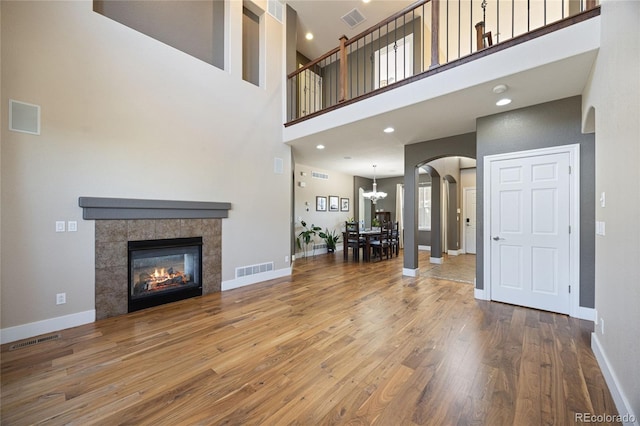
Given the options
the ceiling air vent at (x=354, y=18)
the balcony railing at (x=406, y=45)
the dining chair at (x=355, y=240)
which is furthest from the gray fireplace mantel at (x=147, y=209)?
the ceiling air vent at (x=354, y=18)

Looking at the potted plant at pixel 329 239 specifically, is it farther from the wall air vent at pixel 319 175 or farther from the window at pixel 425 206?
the window at pixel 425 206

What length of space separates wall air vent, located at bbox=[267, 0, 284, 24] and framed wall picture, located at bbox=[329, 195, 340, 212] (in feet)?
16.5

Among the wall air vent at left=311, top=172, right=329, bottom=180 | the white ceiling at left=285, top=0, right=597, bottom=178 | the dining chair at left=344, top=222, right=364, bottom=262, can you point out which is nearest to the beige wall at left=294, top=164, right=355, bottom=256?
the wall air vent at left=311, top=172, right=329, bottom=180

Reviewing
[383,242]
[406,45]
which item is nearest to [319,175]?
[383,242]

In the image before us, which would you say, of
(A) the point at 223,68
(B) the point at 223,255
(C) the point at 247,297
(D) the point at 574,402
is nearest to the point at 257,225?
(B) the point at 223,255

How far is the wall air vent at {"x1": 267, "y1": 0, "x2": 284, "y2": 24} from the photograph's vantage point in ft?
16.0

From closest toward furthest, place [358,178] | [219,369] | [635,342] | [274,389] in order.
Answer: [635,342] → [274,389] → [219,369] → [358,178]

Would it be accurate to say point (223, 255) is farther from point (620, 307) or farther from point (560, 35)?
point (560, 35)

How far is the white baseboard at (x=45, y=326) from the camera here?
8.25 feet

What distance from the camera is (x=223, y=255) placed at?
168 inches

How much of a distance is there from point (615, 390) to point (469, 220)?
728 cm

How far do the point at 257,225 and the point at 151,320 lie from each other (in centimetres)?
217

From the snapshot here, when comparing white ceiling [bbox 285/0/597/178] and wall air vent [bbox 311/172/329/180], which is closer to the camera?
white ceiling [bbox 285/0/597/178]

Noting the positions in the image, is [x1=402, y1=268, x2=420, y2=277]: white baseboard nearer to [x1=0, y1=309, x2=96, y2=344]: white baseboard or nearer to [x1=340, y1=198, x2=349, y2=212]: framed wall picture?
[x1=340, y1=198, x2=349, y2=212]: framed wall picture
